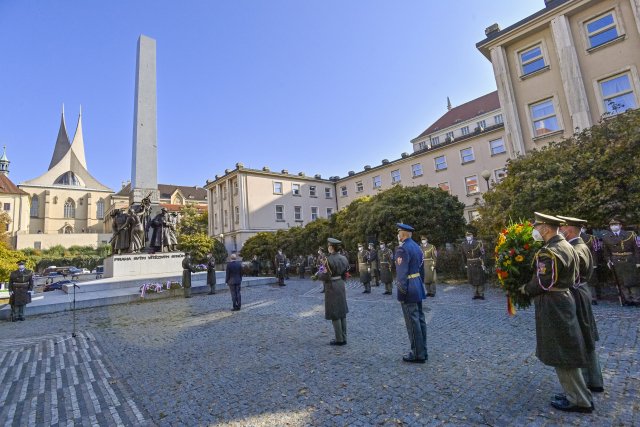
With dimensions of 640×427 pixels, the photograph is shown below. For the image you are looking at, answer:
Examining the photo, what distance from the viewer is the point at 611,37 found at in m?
16.6

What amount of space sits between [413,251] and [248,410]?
10.5 feet

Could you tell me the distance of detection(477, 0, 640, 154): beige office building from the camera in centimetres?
1612

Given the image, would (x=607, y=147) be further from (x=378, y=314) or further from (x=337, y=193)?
(x=337, y=193)

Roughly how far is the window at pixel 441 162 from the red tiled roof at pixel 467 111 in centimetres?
1388

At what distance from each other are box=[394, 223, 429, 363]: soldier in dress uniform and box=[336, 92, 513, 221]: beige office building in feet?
71.3

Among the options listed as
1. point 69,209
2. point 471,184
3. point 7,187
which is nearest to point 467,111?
point 471,184

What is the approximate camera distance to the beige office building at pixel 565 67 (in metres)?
16.1

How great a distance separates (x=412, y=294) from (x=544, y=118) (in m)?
18.4

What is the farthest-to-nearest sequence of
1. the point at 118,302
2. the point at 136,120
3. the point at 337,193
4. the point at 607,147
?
1. the point at 337,193
2. the point at 136,120
3. the point at 118,302
4. the point at 607,147

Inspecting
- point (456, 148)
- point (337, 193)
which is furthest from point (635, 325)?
point (337, 193)

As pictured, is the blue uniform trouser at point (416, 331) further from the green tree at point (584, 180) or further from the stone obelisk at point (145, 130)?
the stone obelisk at point (145, 130)

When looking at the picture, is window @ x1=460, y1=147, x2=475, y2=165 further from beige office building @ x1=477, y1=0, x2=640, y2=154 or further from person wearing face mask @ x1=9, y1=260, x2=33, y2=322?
person wearing face mask @ x1=9, y1=260, x2=33, y2=322

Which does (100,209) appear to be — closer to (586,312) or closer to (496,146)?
(496,146)

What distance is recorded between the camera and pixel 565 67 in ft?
56.5
